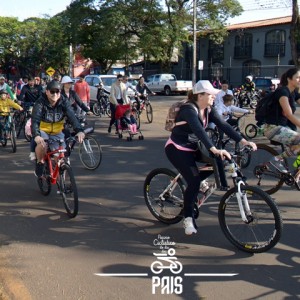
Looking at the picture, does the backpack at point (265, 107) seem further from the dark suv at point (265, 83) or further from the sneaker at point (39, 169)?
the dark suv at point (265, 83)

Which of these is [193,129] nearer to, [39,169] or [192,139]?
[192,139]

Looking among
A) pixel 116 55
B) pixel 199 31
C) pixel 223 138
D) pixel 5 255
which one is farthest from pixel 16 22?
pixel 5 255

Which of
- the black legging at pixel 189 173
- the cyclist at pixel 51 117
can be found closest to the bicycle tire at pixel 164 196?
the black legging at pixel 189 173

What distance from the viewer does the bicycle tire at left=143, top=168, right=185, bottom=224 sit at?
5.45 m

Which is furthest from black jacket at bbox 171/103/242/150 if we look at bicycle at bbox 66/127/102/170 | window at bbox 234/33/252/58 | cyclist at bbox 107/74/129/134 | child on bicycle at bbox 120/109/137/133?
window at bbox 234/33/252/58

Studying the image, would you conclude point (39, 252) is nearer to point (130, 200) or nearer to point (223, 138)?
point (130, 200)

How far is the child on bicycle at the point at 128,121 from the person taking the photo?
41.1ft

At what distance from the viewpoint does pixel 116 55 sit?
150 ft

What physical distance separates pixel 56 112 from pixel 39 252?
7.73ft

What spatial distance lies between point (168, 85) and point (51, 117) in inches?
1274

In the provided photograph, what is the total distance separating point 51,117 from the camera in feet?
21.4

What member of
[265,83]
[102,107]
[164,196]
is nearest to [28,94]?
[102,107]

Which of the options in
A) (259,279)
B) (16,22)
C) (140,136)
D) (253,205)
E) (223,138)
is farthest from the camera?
(16,22)

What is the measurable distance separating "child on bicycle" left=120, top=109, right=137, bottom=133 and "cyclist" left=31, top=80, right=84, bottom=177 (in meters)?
5.83
